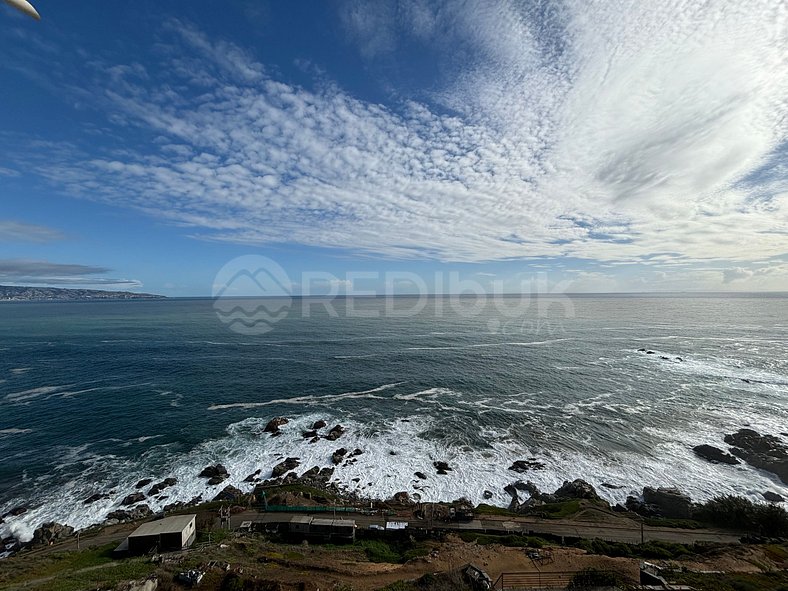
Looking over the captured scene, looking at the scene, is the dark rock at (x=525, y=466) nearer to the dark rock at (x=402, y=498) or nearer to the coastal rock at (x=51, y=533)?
the dark rock at (x=402, y=498)

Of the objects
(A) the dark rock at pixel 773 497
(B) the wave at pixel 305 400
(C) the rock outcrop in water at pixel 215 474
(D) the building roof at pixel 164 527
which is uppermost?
(B) the wave at pixel 305 400

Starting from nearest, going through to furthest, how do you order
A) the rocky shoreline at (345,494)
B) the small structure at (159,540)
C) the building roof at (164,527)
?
the small structure at (159,540) → the building roof at (164,527) → the rocky shoreline at (345,494)

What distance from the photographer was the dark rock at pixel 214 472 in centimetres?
4341

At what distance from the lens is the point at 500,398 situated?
67.8m

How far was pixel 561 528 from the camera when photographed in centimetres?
3409

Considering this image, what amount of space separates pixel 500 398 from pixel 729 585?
145 ft

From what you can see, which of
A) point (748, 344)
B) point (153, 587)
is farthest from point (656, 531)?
point (748, 344)

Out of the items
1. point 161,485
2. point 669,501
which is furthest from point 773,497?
point 161,485

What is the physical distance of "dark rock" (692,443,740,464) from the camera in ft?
155

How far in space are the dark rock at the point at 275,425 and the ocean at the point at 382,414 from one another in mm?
1555

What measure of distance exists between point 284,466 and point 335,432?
9.73 meters

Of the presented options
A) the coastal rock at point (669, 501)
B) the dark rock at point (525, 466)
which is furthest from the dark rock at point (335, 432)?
the coastal rock at point (669, 501)

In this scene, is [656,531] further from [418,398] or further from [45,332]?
[45,332]

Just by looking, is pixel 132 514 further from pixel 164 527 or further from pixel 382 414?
pixel 382 414
